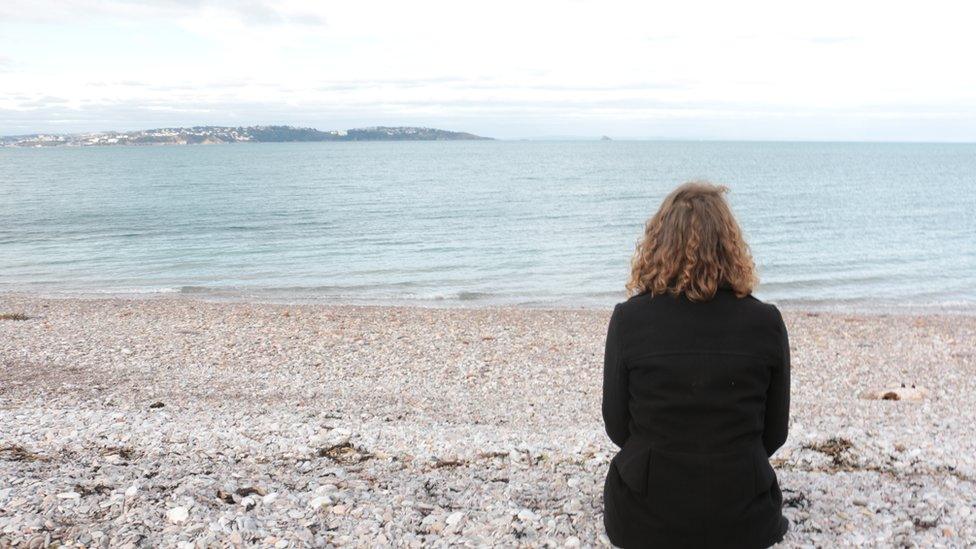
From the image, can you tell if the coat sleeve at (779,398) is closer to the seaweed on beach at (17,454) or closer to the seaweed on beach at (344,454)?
the seaweed on beach at (344,454)

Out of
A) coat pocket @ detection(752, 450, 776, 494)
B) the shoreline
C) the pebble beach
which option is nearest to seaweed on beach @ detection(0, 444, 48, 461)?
the pebble beach

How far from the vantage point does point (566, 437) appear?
23.9 feet

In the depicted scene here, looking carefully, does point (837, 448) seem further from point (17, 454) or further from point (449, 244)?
point (449, 244)

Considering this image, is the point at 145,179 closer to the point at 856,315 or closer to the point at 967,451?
the point at 856,315

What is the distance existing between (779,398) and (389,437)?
4183 millimetres

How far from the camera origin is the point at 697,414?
11.9 feet

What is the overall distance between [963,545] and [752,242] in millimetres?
27641

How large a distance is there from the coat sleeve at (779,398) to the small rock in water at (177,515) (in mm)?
3501

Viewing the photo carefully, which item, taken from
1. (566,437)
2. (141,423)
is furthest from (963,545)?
(141,423)

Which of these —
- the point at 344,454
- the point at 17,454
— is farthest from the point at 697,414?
the point at 17,454

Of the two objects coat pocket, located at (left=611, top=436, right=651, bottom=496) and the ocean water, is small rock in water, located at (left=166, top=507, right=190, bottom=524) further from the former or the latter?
the ocean water

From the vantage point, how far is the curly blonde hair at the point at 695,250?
3578 millimetres

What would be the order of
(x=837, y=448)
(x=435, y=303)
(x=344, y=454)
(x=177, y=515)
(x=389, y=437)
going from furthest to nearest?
(x=435, y=303) → (x=389, y=437) → (x=344, y=454) → (x=837, y=448) → (x=177, y=515)

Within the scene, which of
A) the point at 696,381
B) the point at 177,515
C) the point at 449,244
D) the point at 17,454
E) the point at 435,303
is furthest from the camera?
the point at 449,244
